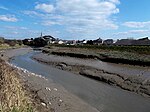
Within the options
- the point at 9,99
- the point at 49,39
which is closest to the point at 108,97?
the point at 9,99

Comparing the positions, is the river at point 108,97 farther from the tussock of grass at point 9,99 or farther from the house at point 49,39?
the house at point 49,39

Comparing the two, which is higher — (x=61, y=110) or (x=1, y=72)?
(x=1, y=72)

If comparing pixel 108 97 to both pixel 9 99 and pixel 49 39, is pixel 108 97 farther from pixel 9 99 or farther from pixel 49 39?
pixel 49 39

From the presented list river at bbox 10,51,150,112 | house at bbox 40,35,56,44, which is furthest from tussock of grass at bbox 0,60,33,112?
house at bbox 40,35,56,44

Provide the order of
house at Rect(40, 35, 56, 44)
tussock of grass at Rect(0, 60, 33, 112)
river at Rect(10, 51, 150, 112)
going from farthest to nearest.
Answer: house at Rect(40, 35, 56, 44)
river at Rect(10, 51, 150, 112)
tussock of grass at Rect(0, 60, 33, 112)

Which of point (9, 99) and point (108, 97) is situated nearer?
point (9, 99)

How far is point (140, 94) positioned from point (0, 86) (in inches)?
443

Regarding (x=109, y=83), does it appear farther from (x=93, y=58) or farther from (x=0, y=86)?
(x=93, y=58)

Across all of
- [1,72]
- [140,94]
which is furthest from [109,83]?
[1,72]

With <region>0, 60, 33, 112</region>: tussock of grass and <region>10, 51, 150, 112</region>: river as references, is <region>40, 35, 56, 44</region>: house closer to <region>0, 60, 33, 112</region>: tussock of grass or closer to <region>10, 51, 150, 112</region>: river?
<region>10, 51, 150, 112</region>: river

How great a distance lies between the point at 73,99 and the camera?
16.4 m

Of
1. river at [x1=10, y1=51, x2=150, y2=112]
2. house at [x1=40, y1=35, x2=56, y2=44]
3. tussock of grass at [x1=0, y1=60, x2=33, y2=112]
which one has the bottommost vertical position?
house at [x1=40, y1=35, x2=56, y2=44]

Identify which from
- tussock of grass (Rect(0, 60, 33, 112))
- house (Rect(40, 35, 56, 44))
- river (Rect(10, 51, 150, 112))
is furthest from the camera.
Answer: house (Rect(40, 35, 56, 44))

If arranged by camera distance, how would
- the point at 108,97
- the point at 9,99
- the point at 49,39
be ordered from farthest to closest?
the point at 49,39 → the point at 108,97 → the point at 9,99
